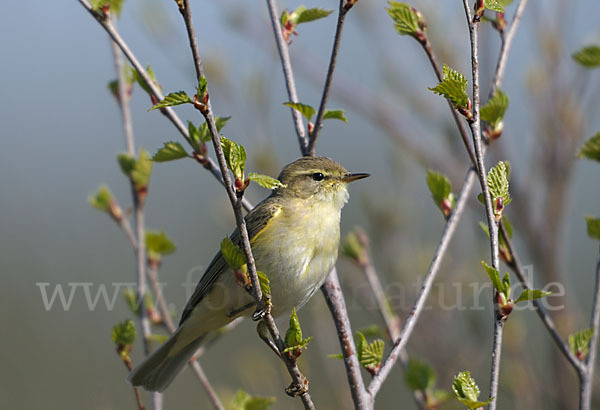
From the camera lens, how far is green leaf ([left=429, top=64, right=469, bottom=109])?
5.75ft

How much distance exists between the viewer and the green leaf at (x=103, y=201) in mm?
2986

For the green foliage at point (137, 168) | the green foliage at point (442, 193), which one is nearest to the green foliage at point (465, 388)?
the green foliage at point (442, 193)

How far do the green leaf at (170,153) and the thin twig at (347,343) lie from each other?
2.71 ft

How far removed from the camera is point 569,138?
378 centimetres

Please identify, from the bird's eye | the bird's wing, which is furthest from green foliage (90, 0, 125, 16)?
the bird's eye

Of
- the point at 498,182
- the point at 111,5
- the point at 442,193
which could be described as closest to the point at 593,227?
the point at 442,193

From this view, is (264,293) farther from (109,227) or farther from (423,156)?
(109,227)

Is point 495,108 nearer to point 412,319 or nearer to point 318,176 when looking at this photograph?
point 412,319

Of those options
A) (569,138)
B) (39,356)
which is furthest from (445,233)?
(39,356)

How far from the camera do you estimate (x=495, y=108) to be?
7.66 ft

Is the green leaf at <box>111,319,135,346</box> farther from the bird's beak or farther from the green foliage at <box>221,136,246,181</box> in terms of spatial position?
the bird's beak

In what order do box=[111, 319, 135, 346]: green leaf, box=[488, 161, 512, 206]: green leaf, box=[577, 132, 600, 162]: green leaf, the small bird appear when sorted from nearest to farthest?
box=[488, 161, 512, 206]: green leaf, box=[111, 319, 135, 346]: green leaf, box=[577, 132, 600, 162]: green leaf, the small bird

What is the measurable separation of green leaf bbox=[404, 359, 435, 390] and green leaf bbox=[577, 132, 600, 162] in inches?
42.3

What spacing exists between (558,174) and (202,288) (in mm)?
2224
